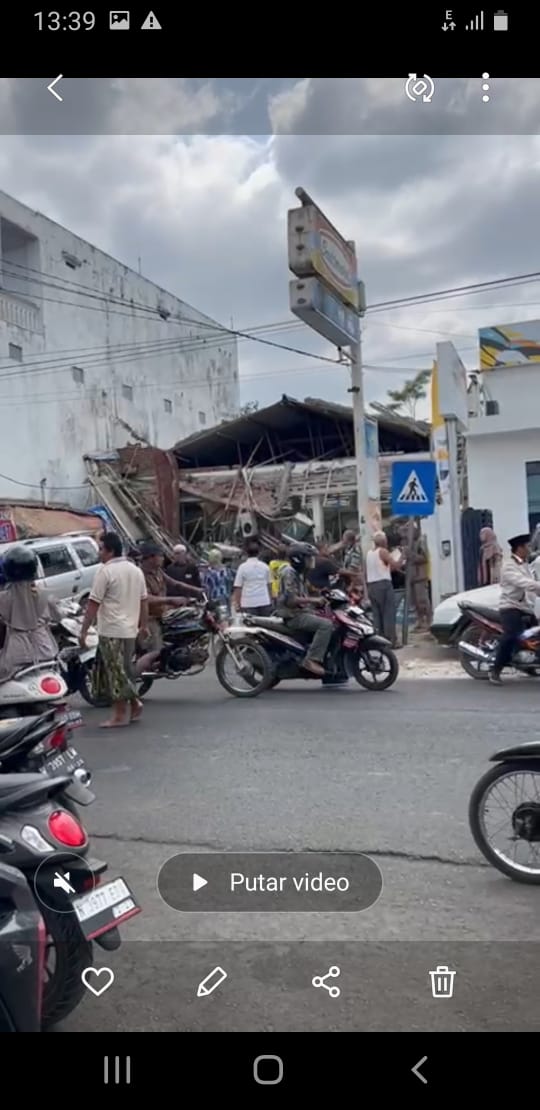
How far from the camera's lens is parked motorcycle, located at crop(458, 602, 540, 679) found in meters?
8.20

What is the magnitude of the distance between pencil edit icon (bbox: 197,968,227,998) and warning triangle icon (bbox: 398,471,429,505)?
9.18 m

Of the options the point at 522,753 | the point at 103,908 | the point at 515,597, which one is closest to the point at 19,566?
the point at 522,753

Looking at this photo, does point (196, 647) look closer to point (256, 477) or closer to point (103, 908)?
point (103, 908)

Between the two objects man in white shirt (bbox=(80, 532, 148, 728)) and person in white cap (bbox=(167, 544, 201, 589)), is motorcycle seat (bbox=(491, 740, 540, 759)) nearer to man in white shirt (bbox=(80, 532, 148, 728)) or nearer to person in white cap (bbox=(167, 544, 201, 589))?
man in white shirt (bbox=(80, 532, 148, 728))

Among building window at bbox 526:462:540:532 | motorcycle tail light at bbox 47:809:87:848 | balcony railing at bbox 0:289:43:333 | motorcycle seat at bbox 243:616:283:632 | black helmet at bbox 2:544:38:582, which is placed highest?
balcony railing at bbox 0:289:43:333

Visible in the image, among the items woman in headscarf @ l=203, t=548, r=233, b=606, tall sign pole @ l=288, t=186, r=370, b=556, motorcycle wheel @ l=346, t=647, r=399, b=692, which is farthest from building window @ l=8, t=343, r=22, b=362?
woman in headscarf @ l=203, t=548, r=233, b=606

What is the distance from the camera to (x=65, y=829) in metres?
2.43

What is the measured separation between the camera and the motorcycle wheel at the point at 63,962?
221 cm

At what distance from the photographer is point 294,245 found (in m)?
4.12

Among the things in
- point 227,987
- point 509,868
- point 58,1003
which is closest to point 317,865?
point 227,987
